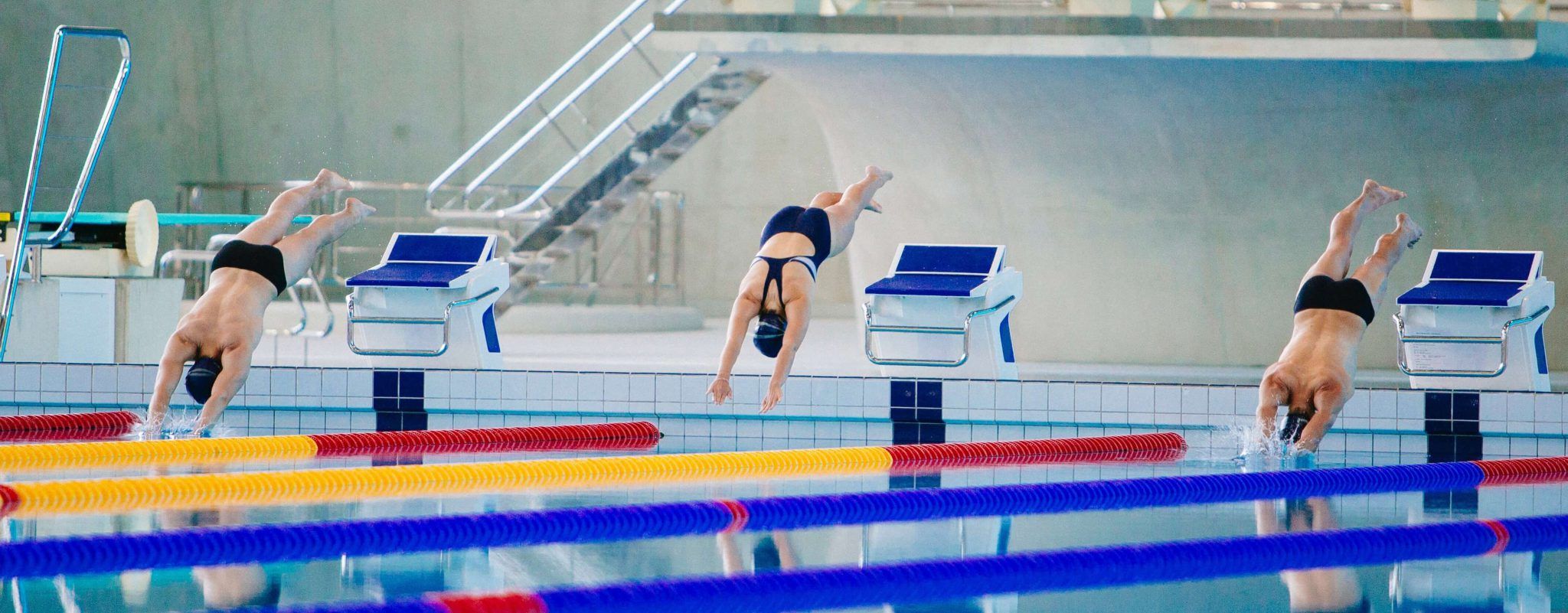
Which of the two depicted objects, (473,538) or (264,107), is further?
(264,107)

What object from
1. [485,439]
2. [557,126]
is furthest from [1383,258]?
[557,126]

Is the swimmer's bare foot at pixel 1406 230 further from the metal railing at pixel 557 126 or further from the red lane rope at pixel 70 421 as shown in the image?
the metal railing at pixel 557 126

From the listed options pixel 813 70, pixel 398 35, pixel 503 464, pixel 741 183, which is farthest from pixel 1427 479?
pixel 398 35

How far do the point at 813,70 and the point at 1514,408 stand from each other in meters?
3.83

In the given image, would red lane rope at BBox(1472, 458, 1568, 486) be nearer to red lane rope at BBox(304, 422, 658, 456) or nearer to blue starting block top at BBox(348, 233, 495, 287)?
red lane rope at BBox(304, 422, 658, 456)

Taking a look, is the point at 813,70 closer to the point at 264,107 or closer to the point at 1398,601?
the point at 1398,601

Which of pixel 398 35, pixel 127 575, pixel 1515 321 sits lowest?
pixel 127 575

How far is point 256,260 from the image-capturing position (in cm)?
620

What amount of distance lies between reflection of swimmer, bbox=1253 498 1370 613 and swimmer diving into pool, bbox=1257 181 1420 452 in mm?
1179

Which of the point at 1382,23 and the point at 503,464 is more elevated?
the point at 1382,23

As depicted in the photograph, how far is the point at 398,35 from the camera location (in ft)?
50.6

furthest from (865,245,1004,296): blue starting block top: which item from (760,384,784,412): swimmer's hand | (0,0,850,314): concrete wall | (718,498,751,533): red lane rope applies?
(0,0,850,314): concrete wall

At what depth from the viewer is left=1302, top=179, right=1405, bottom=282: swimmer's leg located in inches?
244

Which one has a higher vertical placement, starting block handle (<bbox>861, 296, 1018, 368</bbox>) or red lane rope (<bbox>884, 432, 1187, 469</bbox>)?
starting block handle (<bbox>861, 296, 1018, 368</bbox>)
